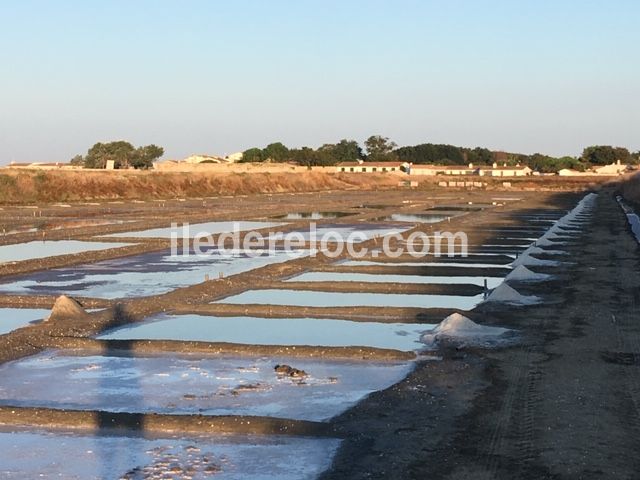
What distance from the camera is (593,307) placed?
44.4 feet

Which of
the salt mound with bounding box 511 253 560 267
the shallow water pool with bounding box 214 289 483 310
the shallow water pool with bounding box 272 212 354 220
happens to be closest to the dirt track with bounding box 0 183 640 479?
the shallow water pool with bounding box 214 289 483 310

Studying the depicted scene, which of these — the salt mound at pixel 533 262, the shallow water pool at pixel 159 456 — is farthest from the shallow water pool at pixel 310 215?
the shallow water pool at pixel 159 456

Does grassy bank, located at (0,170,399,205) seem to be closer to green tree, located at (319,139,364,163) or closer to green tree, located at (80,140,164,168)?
green tree, located at (80,140,164,168)

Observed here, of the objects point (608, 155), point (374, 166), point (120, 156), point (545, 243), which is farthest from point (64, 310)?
point (608, 155)

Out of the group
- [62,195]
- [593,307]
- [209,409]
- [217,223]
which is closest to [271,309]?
[593,307]

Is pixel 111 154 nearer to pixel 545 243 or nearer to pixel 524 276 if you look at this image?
pixel 545 243

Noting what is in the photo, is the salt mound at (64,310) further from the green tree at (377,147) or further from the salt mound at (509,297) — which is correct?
the green tree at (377,147)

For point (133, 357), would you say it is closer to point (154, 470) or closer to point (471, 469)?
point (154, 470)

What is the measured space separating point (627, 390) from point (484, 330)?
3085 mm

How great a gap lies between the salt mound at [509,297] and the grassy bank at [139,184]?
42033 mm

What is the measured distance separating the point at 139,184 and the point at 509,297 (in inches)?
2127

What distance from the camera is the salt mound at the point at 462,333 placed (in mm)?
10867

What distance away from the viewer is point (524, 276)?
17.4 m

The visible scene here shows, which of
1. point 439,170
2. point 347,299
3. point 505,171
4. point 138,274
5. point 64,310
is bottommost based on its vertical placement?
point 347,299
